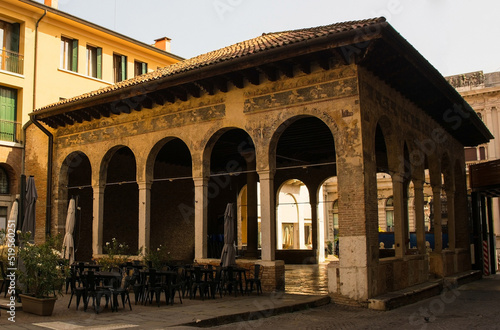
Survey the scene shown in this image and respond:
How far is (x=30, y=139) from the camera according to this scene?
18250mm

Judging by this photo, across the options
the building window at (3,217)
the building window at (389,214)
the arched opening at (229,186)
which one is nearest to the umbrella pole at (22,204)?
the building window at (3,217)

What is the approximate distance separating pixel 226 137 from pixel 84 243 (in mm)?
6125

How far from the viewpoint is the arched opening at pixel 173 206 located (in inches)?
800

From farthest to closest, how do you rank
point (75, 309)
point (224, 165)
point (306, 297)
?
1. point (224, 165)
2. point (306, 297)
3. point (75, 309)

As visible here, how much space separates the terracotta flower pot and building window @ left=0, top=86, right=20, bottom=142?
11197 mm

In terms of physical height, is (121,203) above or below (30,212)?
above

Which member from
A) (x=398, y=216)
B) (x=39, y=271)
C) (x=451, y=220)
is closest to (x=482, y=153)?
(x=451, y=220)

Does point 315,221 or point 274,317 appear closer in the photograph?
point 274,317

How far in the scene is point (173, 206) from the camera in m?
21.3

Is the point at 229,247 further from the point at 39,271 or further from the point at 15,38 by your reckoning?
the point at 15,38

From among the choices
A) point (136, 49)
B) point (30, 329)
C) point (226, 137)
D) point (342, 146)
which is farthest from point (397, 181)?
point (136, 49)

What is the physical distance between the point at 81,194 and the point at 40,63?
19.7 ft

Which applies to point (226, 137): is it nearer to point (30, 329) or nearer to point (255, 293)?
point (255, 293)

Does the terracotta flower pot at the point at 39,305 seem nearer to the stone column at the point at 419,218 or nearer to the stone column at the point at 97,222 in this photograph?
the stone column at the point at 97,222
